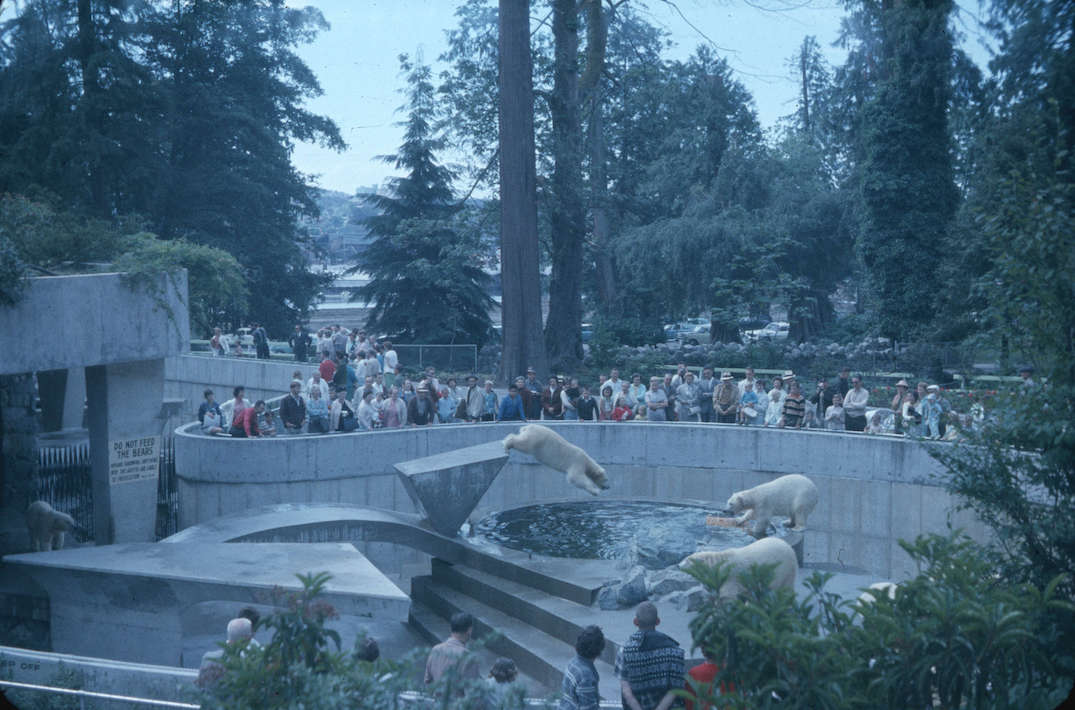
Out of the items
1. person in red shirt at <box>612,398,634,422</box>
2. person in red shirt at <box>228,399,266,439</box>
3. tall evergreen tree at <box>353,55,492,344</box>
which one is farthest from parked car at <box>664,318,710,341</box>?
person in red shirt at <box>228,399,266,439</box>

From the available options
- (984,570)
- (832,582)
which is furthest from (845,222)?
(984,570)

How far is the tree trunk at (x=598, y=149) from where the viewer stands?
93.2ft

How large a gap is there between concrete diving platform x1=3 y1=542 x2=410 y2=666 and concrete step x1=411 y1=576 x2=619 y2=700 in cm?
159

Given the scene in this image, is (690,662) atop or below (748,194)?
below

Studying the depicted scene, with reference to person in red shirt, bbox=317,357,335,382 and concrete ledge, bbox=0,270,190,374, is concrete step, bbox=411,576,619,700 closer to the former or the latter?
concrete ledge, bbox=0,270,190,374

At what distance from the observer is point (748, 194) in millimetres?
37281

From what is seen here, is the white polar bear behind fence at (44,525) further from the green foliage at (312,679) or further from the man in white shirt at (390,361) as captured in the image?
the man in white shirt at (390,361)

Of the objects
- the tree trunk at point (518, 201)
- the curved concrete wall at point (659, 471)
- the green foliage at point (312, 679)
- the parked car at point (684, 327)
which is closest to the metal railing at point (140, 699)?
the green foliage at point (312, 679)

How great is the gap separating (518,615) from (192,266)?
11.1 metres

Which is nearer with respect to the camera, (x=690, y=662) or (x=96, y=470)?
(x=690, y=662)

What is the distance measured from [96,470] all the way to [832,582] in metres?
9.19

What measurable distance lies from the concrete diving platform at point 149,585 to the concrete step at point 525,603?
1872mm

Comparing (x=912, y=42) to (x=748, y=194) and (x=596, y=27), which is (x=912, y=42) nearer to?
(x=596, y=27)

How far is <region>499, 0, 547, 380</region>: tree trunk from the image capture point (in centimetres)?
2375
